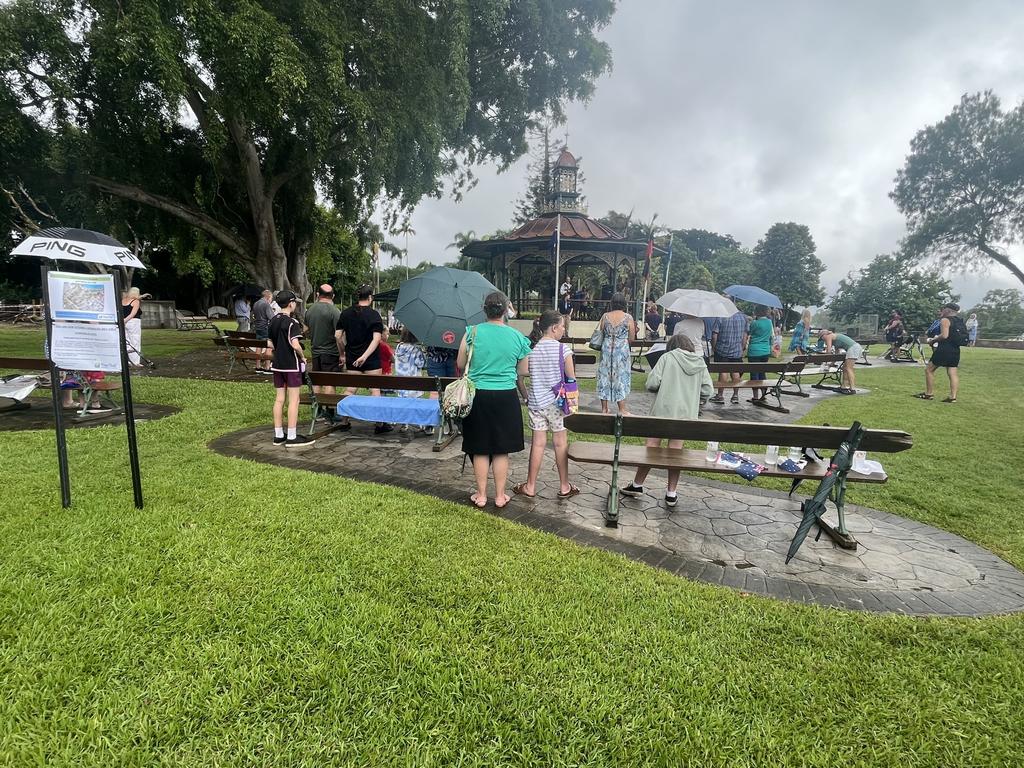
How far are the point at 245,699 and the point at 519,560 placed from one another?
157 cm

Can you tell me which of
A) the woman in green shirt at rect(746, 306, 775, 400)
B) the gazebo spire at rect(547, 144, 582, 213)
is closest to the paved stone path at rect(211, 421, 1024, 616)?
the woman in green shirt at rect(746, 306, 775, 400)

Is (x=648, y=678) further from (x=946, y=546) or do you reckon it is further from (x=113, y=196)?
(x=113, y=196)

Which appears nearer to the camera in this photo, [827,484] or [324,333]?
[827,484]

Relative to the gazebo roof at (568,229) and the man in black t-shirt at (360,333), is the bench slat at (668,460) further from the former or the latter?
the gazebo roof at (568,229)

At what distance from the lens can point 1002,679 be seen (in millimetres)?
2168

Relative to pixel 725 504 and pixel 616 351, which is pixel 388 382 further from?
pixel 725 504

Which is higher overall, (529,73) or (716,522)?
(529,73)

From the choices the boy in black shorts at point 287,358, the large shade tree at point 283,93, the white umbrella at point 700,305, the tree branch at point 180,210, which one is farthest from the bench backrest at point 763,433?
the tree branch at point 180,210

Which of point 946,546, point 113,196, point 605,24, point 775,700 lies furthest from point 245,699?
point 605,24

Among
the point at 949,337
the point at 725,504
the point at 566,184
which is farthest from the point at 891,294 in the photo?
the point at 725,504

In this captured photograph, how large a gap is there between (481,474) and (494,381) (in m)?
0.79

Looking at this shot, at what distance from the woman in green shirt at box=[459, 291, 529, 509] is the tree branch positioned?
14.8m

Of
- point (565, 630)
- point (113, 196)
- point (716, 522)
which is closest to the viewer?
point (565, 630)

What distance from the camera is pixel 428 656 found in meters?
2.17
